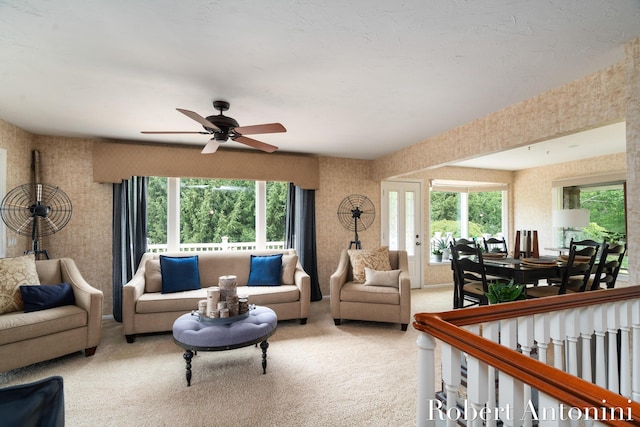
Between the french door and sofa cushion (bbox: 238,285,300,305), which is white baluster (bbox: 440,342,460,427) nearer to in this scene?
sofa cushion (bbox: 238,285,300,305)

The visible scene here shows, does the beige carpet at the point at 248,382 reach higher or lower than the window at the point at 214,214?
lower

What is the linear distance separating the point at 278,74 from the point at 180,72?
0.71 meters

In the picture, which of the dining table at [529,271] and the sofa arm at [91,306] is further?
the dining table at [529,271]

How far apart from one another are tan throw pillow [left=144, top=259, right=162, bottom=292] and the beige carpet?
0.56 meters

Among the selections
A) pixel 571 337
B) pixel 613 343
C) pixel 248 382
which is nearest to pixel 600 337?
pixel 613 343

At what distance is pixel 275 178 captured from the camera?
454 cm

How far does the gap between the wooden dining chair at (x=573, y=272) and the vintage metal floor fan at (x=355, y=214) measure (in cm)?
249

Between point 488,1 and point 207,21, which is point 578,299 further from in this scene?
point 207,21

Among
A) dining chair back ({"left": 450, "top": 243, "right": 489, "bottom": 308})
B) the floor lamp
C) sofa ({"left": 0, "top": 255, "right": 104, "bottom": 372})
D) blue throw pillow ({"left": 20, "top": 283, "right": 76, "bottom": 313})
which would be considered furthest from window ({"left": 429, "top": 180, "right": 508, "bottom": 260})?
blue throw pillow ({"left": 20, "top": 283, "right": 76, "bottom": 313})

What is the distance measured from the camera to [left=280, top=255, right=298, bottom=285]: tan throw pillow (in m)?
4.02

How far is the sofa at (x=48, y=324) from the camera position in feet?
8.07

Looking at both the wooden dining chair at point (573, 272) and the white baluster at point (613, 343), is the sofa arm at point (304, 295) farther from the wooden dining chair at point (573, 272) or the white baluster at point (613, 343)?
the white baluster at point (613, 343)

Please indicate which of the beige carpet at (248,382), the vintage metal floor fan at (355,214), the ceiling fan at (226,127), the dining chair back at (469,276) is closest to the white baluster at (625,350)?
the beige carpet at (248,382)

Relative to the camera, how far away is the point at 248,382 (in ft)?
7.94
